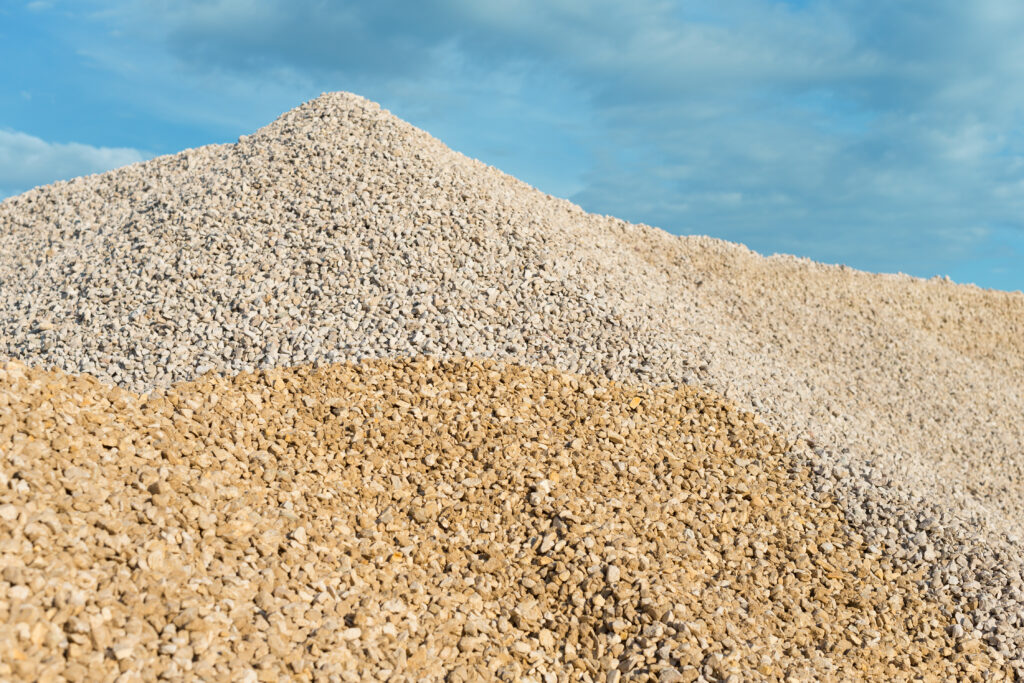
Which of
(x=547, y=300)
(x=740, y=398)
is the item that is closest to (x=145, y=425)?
(x=547, y=300)

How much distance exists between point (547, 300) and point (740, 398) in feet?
8.45

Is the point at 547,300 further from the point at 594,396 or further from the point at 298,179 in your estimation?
the point at 298,179

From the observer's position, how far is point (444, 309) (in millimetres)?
8898

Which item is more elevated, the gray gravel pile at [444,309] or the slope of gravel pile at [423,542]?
the gray gravel pile at [444,309]

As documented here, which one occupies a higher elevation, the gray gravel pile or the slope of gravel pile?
the gray gravel pile

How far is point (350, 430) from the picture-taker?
722 cm

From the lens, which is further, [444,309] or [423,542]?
[444,309]

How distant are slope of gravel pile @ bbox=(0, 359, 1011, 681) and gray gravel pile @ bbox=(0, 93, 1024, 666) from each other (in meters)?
0.53

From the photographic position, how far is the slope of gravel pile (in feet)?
15.3

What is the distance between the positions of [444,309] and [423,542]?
3.39 meters

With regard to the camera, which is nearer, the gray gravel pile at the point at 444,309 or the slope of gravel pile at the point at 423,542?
the slope of gravel pile at the point at 423,542

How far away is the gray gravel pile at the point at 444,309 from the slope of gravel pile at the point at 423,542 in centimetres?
53

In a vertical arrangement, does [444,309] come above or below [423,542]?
above

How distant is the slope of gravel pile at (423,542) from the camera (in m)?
4.65
